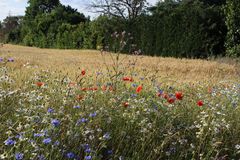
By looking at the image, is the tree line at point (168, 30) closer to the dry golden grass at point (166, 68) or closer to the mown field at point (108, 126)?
the dry golden grass at point (166, 68)

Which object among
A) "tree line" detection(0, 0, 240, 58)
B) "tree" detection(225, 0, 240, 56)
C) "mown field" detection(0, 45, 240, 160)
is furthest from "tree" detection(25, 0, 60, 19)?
"mown field" detection(0, 45, 240, 160)

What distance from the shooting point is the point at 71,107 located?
3055 millimetres

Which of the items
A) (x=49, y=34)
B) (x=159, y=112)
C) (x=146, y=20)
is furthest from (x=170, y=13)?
(x=159, y=112)

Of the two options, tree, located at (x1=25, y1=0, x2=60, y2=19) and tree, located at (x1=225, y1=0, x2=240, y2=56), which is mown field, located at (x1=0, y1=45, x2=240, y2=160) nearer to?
tree, located at (x1=225, y1=0, x2=240, y2=56)

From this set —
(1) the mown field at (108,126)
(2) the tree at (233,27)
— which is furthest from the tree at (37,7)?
(1) the mown field at (108,126)

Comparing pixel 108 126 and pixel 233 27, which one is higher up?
pixel 233 27

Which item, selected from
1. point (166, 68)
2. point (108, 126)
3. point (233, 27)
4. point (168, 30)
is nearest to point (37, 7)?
point (168, 30)

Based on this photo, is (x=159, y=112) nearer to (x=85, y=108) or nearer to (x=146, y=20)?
(x=85, y=108)

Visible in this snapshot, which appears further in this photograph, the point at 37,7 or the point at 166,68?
the point at 37,7

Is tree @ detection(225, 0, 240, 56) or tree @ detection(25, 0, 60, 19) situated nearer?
tree @ detection(225, 0, 240, 56)

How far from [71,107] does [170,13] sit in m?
18.0

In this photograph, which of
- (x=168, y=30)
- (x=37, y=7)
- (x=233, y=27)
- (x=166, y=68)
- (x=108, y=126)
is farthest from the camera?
(x=37, y=7)

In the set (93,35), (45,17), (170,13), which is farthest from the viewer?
(45,17)

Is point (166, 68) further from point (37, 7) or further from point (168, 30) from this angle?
point (37, 7)
